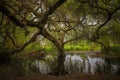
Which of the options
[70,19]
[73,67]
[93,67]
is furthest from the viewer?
[70,19]

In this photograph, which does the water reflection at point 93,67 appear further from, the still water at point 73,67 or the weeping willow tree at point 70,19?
the weeping willow tree at point 70,19

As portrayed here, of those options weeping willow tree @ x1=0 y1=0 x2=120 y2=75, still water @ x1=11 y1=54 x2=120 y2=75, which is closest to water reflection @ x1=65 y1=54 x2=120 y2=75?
still water @ x1=11 y1=54 x2=120 y2=75

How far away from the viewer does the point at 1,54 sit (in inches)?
619

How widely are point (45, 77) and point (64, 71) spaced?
2147 millimetres

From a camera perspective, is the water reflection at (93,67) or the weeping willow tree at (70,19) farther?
the water reflection at (93,67)

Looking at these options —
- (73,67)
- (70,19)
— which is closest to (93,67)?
(73,67)

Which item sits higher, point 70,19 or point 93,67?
point 70,19

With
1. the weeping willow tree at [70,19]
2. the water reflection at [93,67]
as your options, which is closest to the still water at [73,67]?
the water reflection at [93,67]

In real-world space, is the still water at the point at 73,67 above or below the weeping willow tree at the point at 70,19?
below

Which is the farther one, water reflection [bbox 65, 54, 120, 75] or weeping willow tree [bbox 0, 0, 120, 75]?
water reflection [bbox 65, 54, 120, 75]

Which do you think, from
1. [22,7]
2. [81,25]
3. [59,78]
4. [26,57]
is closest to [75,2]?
[81,25]

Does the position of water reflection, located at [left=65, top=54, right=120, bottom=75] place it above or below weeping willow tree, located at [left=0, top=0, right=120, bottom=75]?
below

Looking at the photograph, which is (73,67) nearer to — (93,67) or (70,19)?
(93,67)

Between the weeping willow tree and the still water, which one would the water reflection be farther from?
the weeping willow tree
